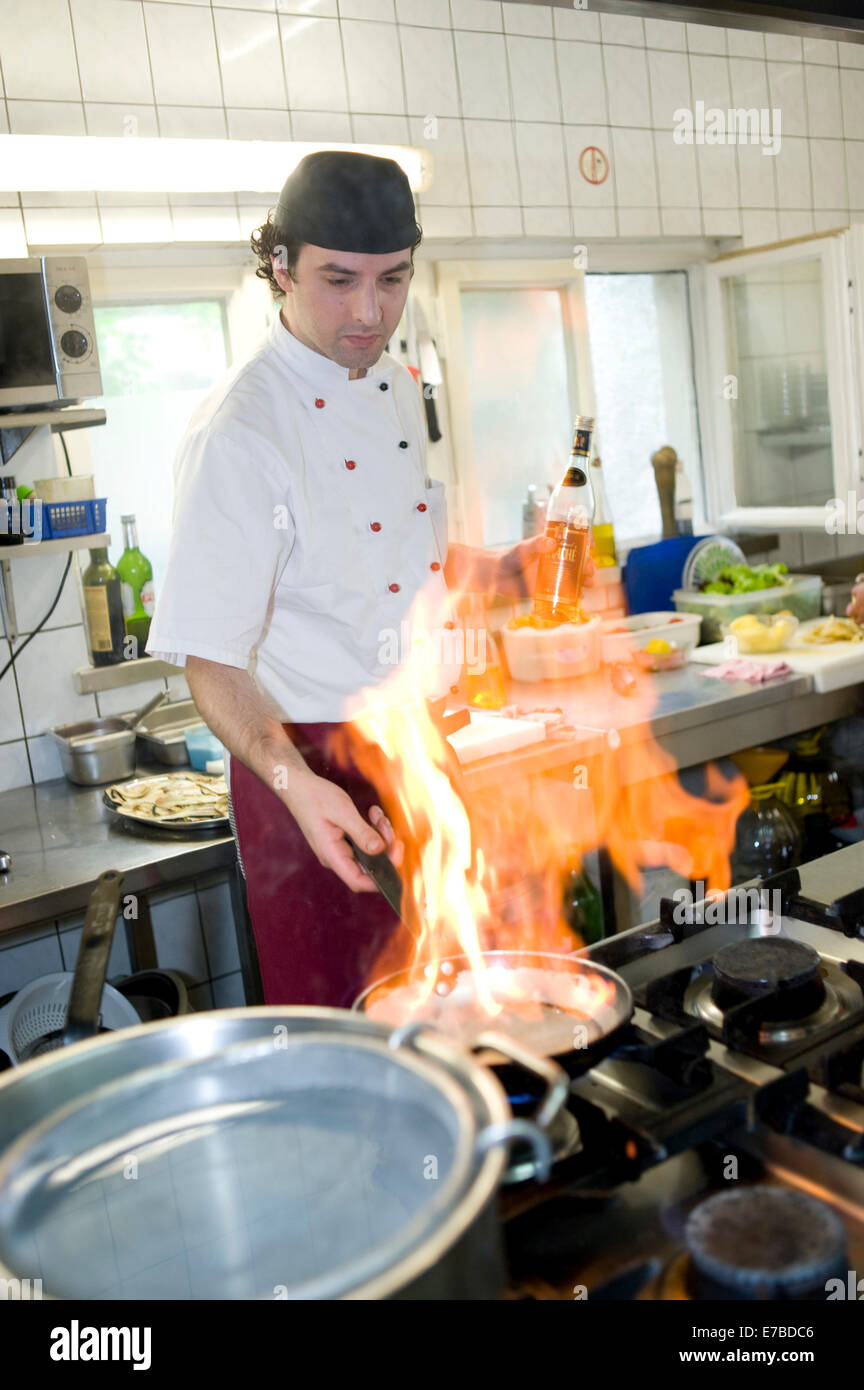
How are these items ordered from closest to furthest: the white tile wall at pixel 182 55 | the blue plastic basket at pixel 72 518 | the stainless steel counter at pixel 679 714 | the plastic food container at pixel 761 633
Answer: the blue plastic basket at pixel 72 518, the stainless steel counter at pixel 679 714, the white tile wall at pixel 182 55, the plastic food container at pixel 761 633

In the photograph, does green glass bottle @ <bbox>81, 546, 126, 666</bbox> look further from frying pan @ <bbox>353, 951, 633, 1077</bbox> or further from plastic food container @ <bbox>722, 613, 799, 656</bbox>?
frying pan @ <bbox>353, 951, 633, 1077</bbox>

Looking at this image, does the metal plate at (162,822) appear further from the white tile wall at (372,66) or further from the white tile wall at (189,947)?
the white tile wall at (372,66)

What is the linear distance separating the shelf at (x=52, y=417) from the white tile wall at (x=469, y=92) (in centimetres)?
50

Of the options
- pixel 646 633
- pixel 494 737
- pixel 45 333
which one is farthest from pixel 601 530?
pixel 45 333

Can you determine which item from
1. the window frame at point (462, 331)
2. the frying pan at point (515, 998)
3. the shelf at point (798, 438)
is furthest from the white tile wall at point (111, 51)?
the frying pan at point (515, 998)

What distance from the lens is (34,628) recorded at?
280 cm

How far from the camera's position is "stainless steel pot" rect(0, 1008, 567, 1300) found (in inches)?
23.2

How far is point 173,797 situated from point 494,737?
0.69 m

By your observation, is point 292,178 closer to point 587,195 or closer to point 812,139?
point 587,195

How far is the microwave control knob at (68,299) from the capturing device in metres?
2.40

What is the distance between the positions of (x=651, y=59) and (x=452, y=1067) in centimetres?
371

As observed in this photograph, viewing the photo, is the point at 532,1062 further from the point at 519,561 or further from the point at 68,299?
the point at 68,299

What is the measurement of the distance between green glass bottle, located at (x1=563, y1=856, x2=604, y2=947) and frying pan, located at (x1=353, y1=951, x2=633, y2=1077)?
5.95 ft
